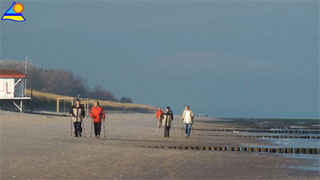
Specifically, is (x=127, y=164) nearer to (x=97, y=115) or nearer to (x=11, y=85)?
(x=97, y=115)

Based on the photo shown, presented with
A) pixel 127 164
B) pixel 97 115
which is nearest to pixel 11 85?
pixel 97 115

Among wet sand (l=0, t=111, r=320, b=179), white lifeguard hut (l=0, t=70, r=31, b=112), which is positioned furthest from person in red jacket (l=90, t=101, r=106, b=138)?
white lifeguard hut (l=0, t=70, r=31, b=112)

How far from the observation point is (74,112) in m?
32.5

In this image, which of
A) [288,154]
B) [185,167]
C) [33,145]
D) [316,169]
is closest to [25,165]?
[185,167]

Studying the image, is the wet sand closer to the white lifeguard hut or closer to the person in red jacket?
the person in red jacket

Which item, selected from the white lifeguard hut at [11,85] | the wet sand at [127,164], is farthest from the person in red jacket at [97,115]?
the white lifeguard hut at [11,85]

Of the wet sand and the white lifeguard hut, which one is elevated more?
the white lifeguard hut

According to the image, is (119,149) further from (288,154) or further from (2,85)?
(2,85)

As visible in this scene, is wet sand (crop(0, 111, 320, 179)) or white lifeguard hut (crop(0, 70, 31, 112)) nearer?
wet sand (crop(0, 111, 320, 179))

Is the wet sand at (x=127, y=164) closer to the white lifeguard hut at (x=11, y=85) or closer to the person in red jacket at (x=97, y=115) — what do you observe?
the person in red jacket at (x=97, y=115)

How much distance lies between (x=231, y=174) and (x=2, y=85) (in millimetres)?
51093

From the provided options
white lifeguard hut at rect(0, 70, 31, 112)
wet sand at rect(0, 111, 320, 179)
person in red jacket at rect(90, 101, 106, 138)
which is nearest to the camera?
wet sand at rect(0, 111, 320, 179)

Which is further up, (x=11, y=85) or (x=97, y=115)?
(x=11, y=85)

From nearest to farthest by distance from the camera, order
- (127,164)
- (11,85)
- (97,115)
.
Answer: (127,164) → (97,115) → (11,85)
